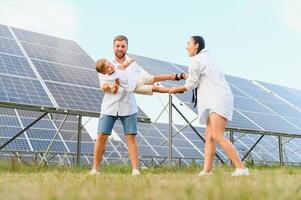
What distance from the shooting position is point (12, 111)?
11.6 metres

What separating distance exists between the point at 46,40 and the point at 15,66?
3424 mm

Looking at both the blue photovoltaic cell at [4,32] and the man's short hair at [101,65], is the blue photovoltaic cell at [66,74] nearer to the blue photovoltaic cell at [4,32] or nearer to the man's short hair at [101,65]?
the blue photovoltaic cell at [4,32]

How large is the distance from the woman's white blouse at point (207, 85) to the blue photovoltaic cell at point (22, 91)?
410cm

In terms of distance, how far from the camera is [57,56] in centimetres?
1194

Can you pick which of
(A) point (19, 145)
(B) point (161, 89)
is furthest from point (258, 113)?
(B) point (161, 89)

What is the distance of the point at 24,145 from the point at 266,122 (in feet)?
21.1

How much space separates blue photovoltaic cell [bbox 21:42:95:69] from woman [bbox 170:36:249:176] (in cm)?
725

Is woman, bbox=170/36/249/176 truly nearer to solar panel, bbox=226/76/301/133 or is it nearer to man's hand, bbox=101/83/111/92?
man's hand, bbox=101/83/111/92

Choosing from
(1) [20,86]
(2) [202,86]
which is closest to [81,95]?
(1) [20,86]

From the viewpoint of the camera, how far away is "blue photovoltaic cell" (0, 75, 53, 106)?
8.17 meters

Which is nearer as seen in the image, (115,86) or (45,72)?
(115,86)

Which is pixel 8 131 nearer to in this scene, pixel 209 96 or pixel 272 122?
pixel 209 96

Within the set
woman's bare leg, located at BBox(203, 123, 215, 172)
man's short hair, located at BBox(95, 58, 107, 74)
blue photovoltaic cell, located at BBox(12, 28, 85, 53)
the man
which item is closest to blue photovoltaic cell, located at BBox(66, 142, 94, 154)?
blue photovoltaic cell, located at BBox(12, 28, 85, 53)

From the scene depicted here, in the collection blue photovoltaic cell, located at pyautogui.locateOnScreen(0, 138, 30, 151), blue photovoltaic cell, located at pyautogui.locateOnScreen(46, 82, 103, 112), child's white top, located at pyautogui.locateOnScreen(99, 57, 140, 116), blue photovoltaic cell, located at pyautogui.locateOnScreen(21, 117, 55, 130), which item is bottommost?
blue photovoltaic cell, located at pyautogui.locateOnScreen(0, 138, 30, 151)
